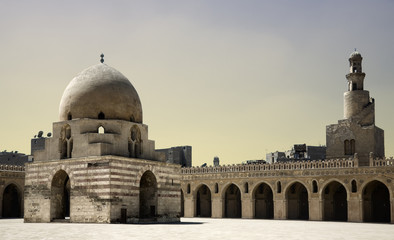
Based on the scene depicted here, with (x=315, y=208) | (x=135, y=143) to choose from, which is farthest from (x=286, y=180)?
(x=135, y=143)

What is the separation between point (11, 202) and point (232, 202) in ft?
59.1

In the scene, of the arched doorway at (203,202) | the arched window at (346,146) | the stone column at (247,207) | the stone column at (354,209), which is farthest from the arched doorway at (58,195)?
the arched window at (346,146)

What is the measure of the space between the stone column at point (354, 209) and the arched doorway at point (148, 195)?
553 inches

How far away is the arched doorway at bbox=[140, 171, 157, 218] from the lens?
29969 mm

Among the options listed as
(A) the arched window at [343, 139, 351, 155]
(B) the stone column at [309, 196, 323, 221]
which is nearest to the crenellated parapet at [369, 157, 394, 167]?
(A) the arched window at [343, 139, 351, 155]

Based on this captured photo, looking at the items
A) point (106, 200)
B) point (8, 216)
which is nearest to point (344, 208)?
point (106, 200)

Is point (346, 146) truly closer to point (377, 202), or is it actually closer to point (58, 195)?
point (377, 202)

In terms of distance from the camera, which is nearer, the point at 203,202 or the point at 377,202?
the point at 377,202

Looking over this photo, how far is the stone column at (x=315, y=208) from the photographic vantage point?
1453 inches

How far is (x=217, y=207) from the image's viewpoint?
42125 millimetres

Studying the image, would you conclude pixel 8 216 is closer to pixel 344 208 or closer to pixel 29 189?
pixel 29 189

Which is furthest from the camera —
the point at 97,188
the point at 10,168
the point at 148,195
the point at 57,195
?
the point at 10,168

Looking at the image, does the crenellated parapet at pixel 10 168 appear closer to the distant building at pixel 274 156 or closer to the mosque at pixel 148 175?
the mosque at pixel 148 175

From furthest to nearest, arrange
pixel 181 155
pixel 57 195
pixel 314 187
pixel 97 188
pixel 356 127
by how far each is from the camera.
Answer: pixel 181 155, pixel 356 127, pixel 314 187, pixel 57 195, pixel 97 188
